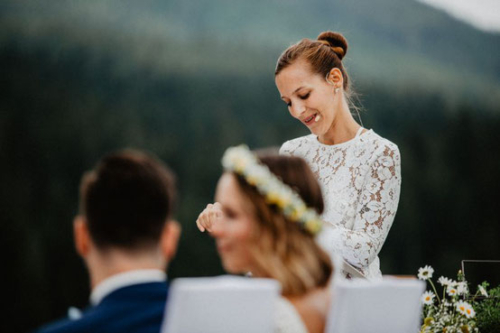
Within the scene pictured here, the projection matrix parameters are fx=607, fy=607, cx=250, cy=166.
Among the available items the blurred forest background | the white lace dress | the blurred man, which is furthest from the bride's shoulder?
the blurred forest background

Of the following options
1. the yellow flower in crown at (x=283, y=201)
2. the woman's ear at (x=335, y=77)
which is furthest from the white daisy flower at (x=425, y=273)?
the yellow flower in crown at (x=283, y=201)

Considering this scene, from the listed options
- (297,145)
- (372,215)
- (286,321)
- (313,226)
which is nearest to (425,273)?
(372,215)

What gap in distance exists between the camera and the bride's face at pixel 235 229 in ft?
5.44

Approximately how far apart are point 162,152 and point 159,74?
677mm

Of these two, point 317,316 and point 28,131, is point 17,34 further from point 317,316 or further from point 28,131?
point 317,316

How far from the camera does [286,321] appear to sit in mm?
1417

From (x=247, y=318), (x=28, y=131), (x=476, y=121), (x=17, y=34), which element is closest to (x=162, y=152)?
(x=28, y=131)

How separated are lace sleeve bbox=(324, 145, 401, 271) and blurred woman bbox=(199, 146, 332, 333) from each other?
0.66 m

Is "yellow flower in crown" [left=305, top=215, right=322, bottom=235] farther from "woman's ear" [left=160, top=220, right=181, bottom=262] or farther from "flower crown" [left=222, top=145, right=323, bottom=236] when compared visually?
"woman's ear" [left=160, top=220, right=181, bottom=262]

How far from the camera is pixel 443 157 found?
6367 mm

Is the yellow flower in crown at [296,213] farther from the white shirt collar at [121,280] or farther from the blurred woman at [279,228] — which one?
the white shirt collar at [121,280]

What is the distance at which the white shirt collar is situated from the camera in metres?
1.31

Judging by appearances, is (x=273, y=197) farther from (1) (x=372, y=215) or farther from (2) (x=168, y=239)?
(1) (x=372, y=215)

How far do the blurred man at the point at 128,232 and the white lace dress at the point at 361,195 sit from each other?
0.99m
